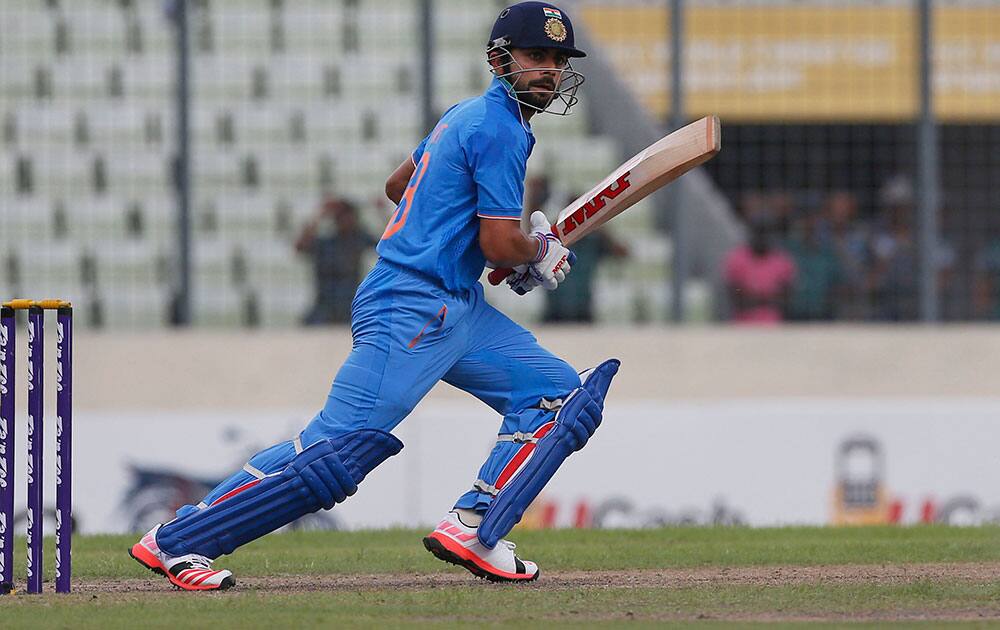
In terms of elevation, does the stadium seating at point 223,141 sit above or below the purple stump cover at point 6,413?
Result: above

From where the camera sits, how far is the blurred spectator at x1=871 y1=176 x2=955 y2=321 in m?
12.1

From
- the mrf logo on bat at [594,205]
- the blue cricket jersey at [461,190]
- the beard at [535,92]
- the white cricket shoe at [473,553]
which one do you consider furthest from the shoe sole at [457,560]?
the beard at [535,92]

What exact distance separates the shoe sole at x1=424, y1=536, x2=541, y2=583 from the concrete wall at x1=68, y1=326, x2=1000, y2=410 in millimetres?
5762

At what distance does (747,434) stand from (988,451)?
1437 mm

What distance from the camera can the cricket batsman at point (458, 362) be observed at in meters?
5.80

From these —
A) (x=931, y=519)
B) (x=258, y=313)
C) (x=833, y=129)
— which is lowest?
(x=931, y=519)

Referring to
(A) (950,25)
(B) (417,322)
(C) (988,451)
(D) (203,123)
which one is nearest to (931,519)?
(C) (988,451)

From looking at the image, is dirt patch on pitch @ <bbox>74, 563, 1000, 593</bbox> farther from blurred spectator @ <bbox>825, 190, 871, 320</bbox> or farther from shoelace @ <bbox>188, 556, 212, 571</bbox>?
blurred spectator @ <bbox>825, 190, 871, 320</bbox>

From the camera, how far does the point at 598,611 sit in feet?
17.6

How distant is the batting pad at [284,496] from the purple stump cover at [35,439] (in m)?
0.39

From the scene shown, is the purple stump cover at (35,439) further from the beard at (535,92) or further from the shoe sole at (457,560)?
the beard at (535,92)

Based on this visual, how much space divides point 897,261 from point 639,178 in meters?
6.05

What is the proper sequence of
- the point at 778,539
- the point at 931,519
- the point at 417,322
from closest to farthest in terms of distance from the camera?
the point at 417,322, the point at 778,539, the point at 931,519

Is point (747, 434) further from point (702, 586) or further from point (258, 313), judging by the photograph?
point (702, 586)
